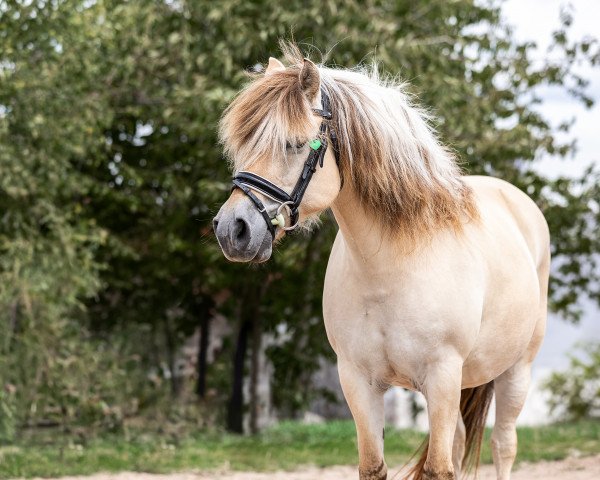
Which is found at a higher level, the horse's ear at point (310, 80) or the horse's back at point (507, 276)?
the horse's ear at point (310, 80)

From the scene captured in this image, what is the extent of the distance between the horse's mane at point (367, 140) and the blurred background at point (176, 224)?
13.6ft

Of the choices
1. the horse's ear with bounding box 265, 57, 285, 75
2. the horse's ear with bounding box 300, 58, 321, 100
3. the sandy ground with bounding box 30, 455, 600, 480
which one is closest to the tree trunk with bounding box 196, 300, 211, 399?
the sandy ground with bounding box 30, 455, 600, 480

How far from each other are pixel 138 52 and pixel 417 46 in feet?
9.62

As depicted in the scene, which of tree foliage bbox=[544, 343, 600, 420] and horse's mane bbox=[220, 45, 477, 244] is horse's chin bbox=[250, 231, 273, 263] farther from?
tree foliage bbox=[544, 343, 600, 420]

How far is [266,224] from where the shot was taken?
299 centimetres

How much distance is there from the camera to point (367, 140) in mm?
3219

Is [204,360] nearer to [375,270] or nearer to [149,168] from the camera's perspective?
[149,168]

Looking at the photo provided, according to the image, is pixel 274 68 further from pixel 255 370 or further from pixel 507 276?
pixel 255 370

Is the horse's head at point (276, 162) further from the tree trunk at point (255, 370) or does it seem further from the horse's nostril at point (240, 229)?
the tree trunk at point (255, 370)

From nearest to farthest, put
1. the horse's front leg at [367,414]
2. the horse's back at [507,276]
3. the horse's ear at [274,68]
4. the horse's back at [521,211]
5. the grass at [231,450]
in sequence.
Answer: the horse's ear at [274,68] < the horse's front leg at [367,414] < the horse's back at [507,276] < the horse's back at [521,211] < the grass at [231,450]

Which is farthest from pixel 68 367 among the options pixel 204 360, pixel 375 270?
pixel 375 270

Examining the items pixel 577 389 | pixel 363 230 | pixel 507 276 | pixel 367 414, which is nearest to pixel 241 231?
pixel 363 230

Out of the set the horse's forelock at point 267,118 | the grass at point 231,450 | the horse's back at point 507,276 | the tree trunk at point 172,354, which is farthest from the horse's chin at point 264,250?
the tree trunk at point 172,354

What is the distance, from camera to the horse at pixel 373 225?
3.04 m
